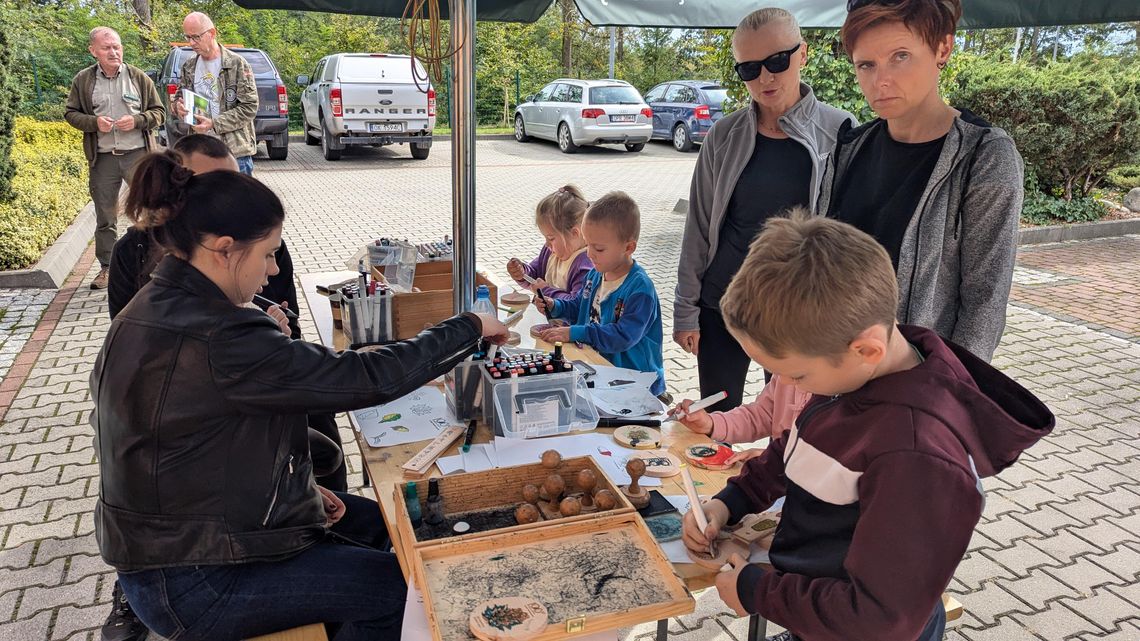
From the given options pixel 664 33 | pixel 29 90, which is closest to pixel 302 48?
pixel 29 90

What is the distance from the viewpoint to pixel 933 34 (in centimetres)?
199

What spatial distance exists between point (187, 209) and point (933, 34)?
1887 mm

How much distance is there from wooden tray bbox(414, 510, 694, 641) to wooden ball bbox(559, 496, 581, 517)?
3.3 inches

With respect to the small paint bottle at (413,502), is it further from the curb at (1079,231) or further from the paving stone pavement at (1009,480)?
the curb at (1079,231)

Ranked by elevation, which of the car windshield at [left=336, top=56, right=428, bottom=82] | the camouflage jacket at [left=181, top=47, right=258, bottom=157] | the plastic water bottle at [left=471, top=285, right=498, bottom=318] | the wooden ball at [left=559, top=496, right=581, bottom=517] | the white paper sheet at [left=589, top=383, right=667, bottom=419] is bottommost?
the white paper sheet at [left=589, top=383, right=667, bottom=419]

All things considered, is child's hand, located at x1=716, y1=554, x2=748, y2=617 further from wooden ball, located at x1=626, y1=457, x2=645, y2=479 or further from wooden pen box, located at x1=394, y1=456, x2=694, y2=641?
wooden ball, located at x1=626, y1=457, x2=645, y2=479

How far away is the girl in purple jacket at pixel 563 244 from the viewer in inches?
147

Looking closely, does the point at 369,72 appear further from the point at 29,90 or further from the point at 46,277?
the point at 29,90

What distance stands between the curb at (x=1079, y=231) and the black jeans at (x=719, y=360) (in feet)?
20.1

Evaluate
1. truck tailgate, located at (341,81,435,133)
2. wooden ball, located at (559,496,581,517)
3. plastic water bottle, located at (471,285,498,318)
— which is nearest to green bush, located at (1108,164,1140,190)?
truck tailgate, located at (341,81,435,133)

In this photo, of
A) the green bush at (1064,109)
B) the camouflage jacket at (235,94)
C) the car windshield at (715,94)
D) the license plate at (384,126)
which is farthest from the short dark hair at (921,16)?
the car windshield at (715,94)

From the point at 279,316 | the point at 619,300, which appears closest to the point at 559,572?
the point at 619,300

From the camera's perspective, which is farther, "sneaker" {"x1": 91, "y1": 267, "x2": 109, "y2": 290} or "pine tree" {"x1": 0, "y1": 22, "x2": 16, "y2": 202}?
"pine tree" {"x1": 0, "y1": 22, "x2": 16, "y2": 202}

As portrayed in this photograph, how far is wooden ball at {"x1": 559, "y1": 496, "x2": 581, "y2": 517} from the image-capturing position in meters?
1.69
